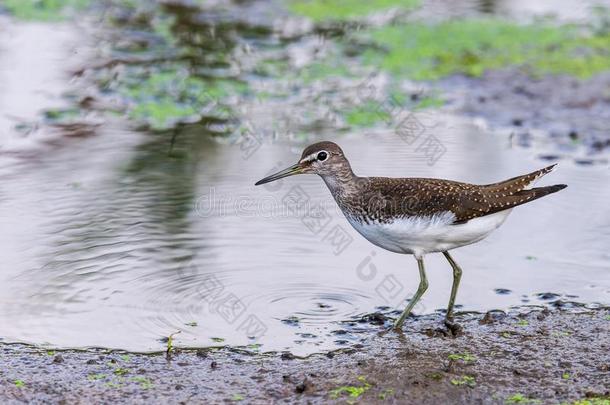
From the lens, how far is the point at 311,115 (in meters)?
12.0

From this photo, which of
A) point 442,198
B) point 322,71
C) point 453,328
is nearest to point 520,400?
point 453,328

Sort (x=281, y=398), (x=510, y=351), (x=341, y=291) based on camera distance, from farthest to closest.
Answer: (x=341, y=291)
(x=510, y=351)
(x=281, y=398)

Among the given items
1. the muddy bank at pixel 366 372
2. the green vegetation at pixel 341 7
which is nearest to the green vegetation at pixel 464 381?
the muddy bank at pixel 366 372

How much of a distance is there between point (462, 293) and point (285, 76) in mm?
5632

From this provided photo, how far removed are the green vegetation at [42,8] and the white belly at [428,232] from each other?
905 cm

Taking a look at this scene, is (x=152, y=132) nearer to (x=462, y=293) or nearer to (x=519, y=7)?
(x=462, y=293)

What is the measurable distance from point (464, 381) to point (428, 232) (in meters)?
1.26

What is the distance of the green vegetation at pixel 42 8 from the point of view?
15.2 metres

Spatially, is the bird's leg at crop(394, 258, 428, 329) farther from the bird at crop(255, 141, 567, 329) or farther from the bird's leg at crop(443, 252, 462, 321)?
the bird's leg at crop(443, 252, 462, 321)

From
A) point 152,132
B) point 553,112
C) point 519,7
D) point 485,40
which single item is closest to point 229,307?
point 152,132

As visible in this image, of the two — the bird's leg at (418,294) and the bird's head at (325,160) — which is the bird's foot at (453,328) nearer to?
the bird's leg at (418,294)

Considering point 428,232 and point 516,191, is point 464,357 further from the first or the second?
point 516,191

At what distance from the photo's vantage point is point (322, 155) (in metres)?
8.12

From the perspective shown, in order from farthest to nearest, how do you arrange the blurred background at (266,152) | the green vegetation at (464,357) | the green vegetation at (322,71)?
the green vegetation at (322,71) → the blurred background at (266,152) → the green vegetation at (464,357)
